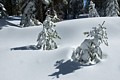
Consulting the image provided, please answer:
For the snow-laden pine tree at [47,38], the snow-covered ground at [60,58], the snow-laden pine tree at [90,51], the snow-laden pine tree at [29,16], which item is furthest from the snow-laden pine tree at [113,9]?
the snow-laden pine tree at [90,51]

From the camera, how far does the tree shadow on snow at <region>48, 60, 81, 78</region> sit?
456 inches

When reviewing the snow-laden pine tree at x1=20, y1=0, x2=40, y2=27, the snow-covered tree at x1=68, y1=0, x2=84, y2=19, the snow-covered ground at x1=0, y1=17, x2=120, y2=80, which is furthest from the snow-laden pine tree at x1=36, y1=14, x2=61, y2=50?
the snow-covered tree at x1=68, y1=0, x2=84, y2=19

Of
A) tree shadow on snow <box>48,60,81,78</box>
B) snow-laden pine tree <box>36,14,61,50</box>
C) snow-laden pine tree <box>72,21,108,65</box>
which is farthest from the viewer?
snow-laden pine tree <box>36,14,61,50</box>

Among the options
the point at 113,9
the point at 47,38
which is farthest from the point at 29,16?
the point at 113,9

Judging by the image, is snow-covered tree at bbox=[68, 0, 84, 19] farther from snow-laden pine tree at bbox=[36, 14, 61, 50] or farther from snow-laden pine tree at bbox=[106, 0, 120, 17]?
snow-laden pine tree at bbox=[36, 14, 61, 50]

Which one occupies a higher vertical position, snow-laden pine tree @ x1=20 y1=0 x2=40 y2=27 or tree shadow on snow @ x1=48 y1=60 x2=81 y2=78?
snow-laden pine tree @ x1=20 y1=0 x2=40 y2=27

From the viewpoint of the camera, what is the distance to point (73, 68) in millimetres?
11742

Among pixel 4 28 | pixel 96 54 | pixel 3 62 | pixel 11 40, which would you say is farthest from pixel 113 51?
pixel 4 28

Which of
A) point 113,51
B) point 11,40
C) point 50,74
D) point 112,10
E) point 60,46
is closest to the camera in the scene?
point 50,74

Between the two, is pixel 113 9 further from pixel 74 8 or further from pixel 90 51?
pixel 90 51

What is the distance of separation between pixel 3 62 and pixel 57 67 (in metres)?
2.27

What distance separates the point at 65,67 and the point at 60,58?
1.97 feet

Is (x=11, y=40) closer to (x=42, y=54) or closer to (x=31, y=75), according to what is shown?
(x=42, y=54)

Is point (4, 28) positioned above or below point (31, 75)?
above
